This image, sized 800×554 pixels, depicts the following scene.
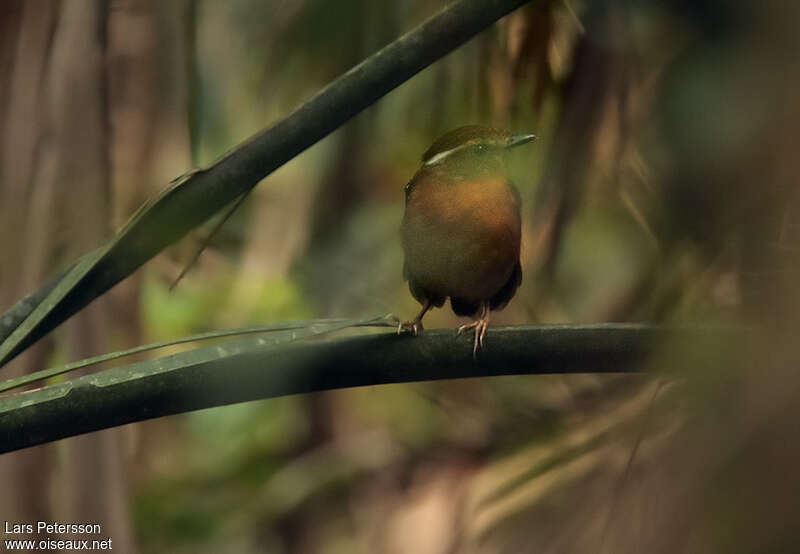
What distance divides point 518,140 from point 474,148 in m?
0.11

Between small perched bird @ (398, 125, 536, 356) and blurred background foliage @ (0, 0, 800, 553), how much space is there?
8 centimetres

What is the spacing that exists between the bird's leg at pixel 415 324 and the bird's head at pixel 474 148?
274 millimetres

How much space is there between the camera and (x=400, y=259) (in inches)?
118

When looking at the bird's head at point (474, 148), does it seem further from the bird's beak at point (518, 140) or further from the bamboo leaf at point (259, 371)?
the bamboo leaf at point (259, 371)

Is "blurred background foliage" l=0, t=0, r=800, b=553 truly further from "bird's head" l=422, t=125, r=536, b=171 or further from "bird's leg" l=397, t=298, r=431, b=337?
"bird's leg" l=397, t=298, r=431, b=337

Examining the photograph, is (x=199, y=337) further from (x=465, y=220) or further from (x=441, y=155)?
(x=441, y=155)

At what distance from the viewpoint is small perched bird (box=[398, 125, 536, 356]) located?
2004 mm

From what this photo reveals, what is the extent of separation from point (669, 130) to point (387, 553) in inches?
72.3

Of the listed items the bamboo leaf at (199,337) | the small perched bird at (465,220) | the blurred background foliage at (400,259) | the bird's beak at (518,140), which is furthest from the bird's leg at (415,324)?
the bird's beak at (518,140)

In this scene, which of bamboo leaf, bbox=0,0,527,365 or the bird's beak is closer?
bamboo leaf, bbox=0,0,527,365

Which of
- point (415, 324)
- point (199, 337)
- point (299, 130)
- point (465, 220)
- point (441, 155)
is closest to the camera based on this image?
point (199, 337)

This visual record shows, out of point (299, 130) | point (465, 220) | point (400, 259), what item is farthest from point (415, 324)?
point (400, 259)

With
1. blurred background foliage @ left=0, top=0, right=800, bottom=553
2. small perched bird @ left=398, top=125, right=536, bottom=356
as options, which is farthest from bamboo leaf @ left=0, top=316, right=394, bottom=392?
small perched bird @ left=398, top=125, right=536, bottom=356

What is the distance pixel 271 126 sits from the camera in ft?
4.37
